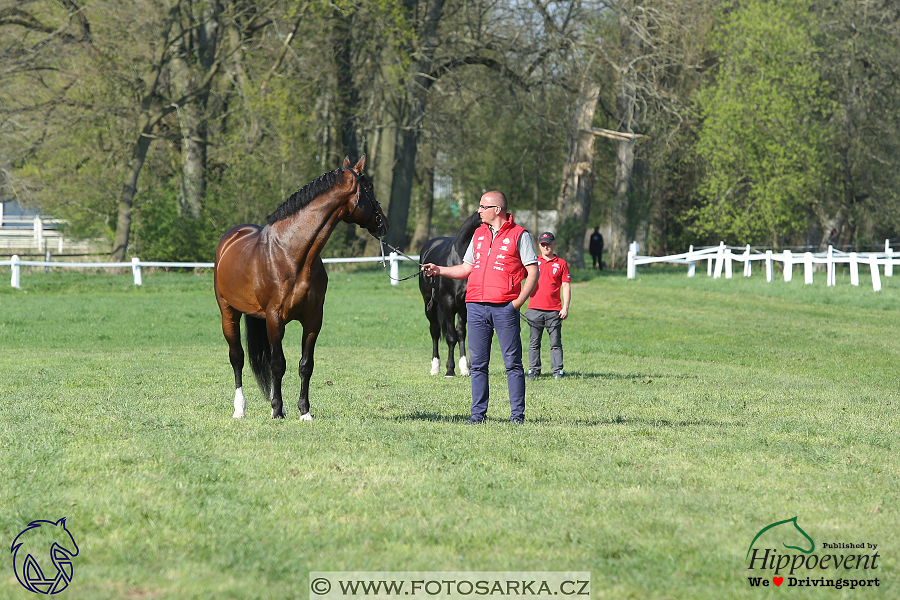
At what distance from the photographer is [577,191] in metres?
39.3

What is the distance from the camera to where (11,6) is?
27.9 m

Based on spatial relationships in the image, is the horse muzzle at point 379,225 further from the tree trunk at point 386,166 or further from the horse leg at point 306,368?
the tree trunk at point 386,166

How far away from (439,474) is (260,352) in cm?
339

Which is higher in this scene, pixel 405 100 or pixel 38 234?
Answer: pixel 405 100

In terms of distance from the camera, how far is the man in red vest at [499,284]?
25.6 ft

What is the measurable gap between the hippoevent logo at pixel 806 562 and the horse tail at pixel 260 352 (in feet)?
17.1

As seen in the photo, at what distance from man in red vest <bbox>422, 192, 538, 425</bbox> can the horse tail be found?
1950mm

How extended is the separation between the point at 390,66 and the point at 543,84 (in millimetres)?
5584

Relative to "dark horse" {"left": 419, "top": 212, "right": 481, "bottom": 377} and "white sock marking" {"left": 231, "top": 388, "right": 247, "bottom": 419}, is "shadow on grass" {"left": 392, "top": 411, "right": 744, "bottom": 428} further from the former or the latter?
"dark horse" {"left": 419, "top": 212, "right": 481, "bottom": 377}

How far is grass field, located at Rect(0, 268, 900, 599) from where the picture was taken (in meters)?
4.40

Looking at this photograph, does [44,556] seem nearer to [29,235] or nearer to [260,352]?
[260,352]

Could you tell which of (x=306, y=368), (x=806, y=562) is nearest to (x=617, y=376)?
(x=306, y=368)

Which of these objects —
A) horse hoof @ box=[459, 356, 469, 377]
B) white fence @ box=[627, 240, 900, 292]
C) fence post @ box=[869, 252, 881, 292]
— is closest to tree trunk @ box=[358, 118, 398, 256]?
white fence @ box=[627, 240, 900, 292]

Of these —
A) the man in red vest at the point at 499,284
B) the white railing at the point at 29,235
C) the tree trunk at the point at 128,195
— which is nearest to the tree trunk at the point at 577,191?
the tree trunk at the point at 128,195
